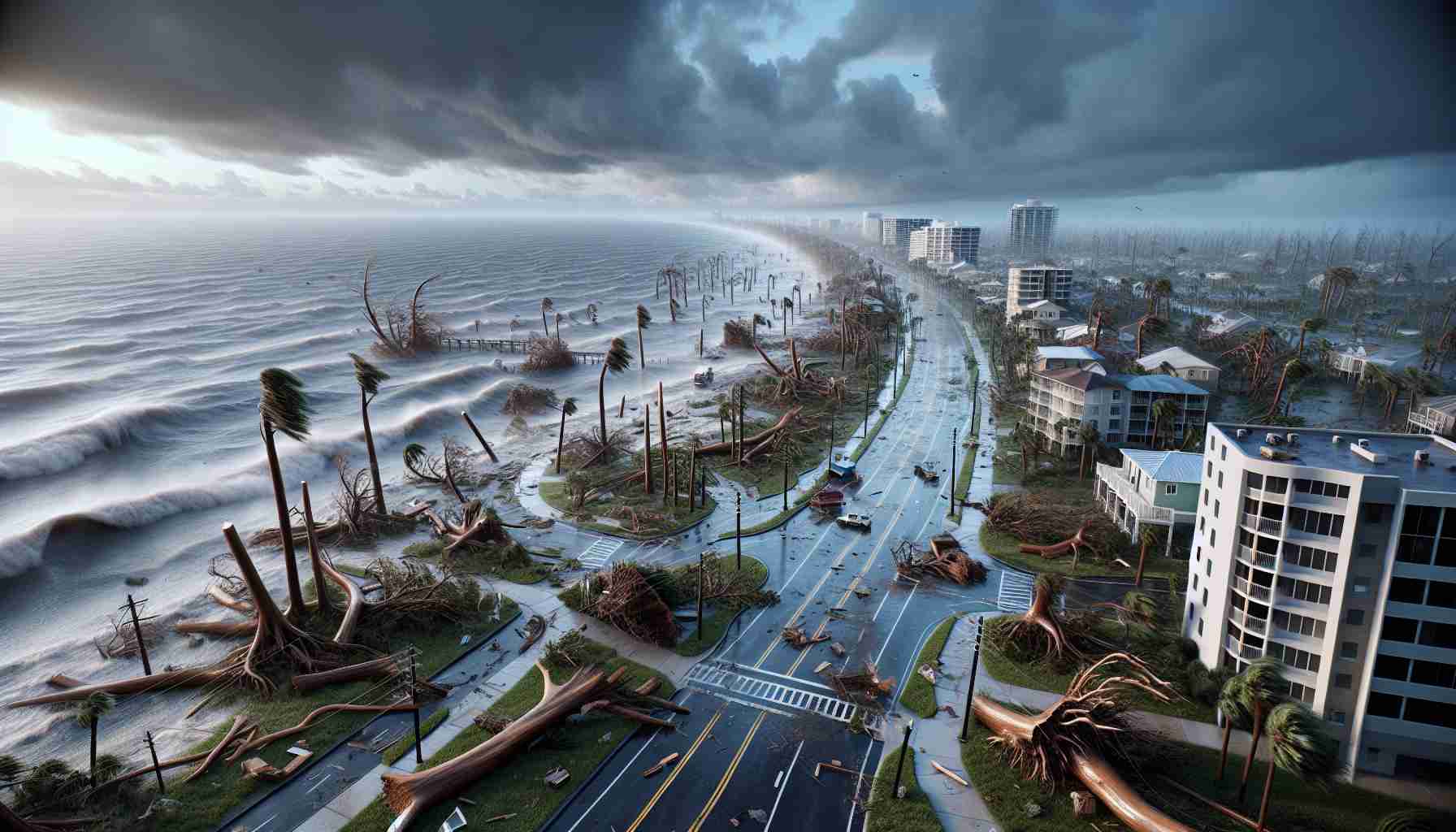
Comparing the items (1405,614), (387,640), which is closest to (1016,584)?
(1405,614)

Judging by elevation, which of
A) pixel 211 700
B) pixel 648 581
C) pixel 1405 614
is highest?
pixel 1405 614

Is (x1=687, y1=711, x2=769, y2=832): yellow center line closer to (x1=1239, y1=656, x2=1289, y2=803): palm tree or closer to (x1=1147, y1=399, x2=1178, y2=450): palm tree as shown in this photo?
(x1=1239, y1=656, x2=1289, y2=803): palm tree

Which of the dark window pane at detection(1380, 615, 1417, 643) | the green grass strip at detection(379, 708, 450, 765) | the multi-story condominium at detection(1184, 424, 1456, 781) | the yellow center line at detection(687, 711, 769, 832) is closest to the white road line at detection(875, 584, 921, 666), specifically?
the yellow center line at detection(687, 711, 769, 832)

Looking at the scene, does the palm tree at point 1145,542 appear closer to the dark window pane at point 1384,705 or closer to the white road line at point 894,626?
the white road line at point 894,626

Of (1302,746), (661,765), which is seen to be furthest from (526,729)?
(1302,746)

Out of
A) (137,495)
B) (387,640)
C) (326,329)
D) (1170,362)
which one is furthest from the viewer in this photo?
(326,329)

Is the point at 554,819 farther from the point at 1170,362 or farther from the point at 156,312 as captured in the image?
the point at 156,312

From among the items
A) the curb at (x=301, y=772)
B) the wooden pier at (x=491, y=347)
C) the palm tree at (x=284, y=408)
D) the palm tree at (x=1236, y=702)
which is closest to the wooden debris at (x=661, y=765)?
the curb at (x=301, y=772)
